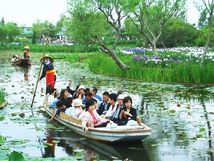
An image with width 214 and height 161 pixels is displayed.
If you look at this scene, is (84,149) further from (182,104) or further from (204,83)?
(204,83)

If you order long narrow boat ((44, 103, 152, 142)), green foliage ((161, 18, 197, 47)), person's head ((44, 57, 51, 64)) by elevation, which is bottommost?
long narrow boat ((44, 103, 152, 142))

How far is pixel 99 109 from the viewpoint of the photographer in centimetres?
1177

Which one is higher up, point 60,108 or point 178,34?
point 178,34

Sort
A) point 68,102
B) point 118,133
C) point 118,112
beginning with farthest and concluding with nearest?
point 68,102
point 118,112
point 118,133

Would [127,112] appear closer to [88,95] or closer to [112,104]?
[112,104]

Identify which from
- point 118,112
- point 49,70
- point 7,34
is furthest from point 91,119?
point 7,34

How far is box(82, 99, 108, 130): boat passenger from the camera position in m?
10.2

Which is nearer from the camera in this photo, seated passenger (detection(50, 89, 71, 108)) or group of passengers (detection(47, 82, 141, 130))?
group of passengers (detection(47, 82, 141, 130))

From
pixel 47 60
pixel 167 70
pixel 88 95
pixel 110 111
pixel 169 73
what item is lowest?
pixel 110 111

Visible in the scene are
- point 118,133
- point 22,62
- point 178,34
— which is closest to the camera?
point 118,133

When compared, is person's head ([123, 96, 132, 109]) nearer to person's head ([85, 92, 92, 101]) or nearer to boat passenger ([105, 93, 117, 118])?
boat passenger ([105, 93, 117, 118])

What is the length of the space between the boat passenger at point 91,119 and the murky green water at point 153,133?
38 cm

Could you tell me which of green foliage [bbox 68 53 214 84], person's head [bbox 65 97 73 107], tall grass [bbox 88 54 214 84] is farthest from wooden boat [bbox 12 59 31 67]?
person's head [bbox 65 97 73 107]

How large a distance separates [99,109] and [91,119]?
4.36ft
